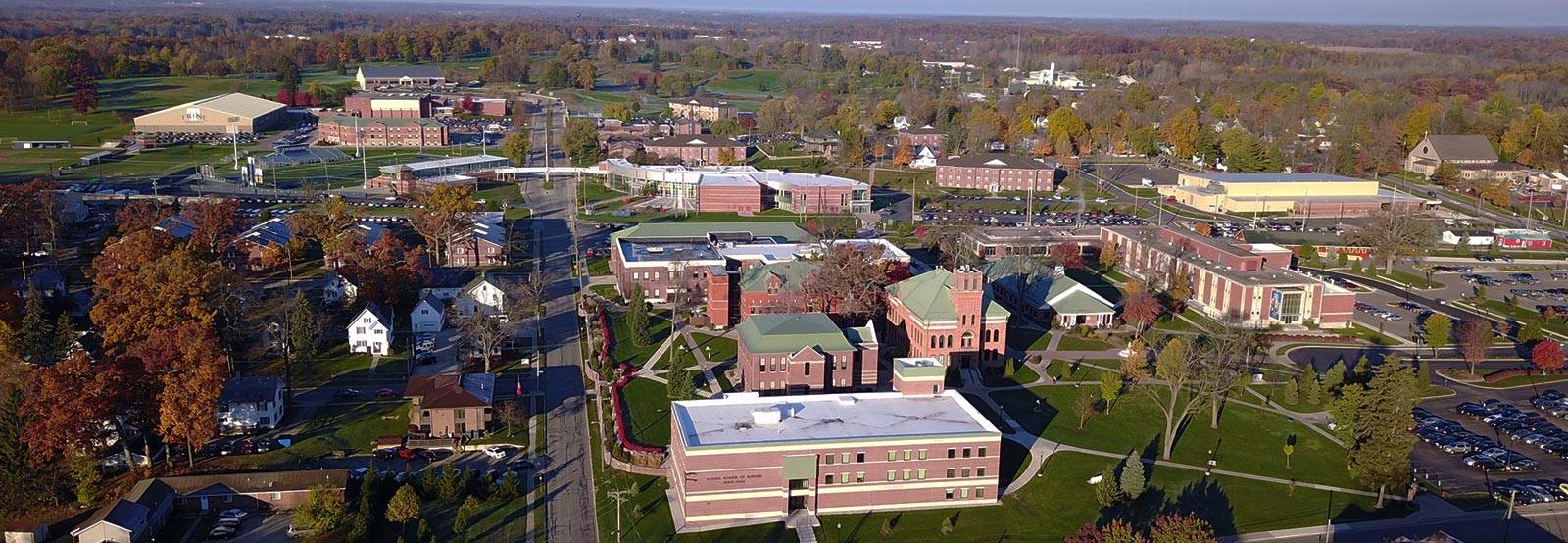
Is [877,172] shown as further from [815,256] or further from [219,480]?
[219,480]

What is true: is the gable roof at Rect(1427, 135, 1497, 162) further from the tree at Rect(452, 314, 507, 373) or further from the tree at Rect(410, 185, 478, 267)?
the tree at Rect(452, 314, 507, 373)

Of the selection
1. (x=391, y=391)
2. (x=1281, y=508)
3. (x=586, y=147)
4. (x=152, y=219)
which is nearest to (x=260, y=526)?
(x=391, y=391)

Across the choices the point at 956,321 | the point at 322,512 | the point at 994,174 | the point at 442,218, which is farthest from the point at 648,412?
the point at 994,174

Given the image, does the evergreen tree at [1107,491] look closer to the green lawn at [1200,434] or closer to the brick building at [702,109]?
the green lawn at [1200,434]

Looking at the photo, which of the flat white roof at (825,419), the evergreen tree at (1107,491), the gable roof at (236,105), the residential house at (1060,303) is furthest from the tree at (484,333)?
the gable roof at (236,105)

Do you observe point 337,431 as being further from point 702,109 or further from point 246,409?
point 702,109
